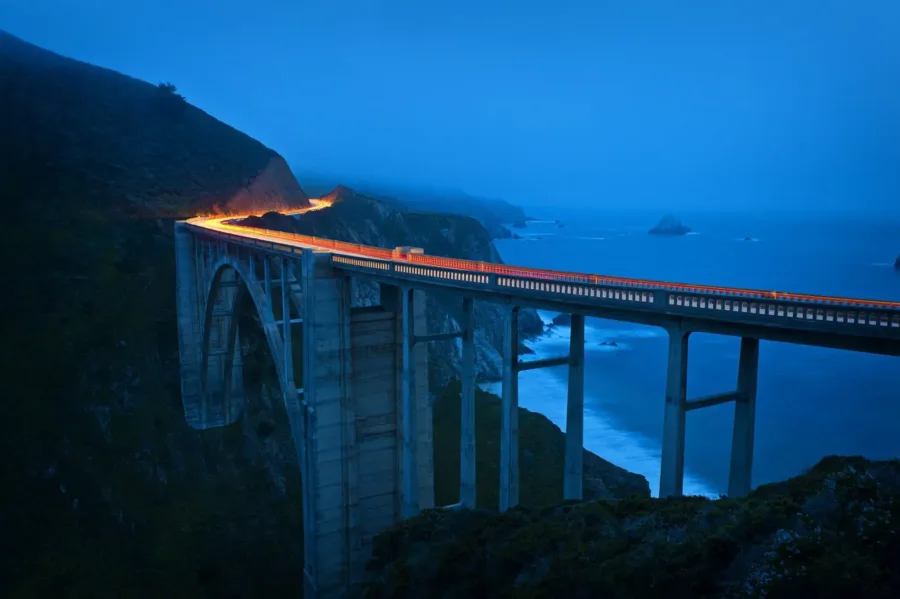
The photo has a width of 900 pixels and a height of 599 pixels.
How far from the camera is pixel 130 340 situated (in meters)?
52.4

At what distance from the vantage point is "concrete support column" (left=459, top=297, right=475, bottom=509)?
77.9 feet

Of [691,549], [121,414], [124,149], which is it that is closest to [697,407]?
[691,549]

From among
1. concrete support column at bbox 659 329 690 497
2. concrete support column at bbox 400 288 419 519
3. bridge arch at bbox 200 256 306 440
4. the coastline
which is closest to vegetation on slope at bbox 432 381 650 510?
the coastline

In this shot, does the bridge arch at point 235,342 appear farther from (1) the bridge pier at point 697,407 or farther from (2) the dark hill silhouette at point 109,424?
(1) the bridge pier at point 697,407

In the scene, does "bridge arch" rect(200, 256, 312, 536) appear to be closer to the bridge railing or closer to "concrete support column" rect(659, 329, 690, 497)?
the bridge railing

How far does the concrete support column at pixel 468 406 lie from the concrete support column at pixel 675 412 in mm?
7906

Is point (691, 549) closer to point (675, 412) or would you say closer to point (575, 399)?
point (675, 412)

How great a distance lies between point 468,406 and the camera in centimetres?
2405

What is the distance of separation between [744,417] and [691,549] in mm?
3893

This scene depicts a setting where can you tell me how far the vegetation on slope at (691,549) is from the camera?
1301 cm

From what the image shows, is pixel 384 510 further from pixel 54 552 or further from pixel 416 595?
pixel 54 552

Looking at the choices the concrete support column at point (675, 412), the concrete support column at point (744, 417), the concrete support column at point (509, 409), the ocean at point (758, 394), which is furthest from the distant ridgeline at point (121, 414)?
the concrete support column at point (744, 417)

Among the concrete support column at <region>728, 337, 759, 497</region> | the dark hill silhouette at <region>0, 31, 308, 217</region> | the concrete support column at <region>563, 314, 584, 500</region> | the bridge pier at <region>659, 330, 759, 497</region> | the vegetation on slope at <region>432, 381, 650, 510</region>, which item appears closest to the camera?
the bridge pier at <region>659, 330, 759, 497</region>

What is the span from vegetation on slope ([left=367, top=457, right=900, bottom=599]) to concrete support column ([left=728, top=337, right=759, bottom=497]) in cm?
65
